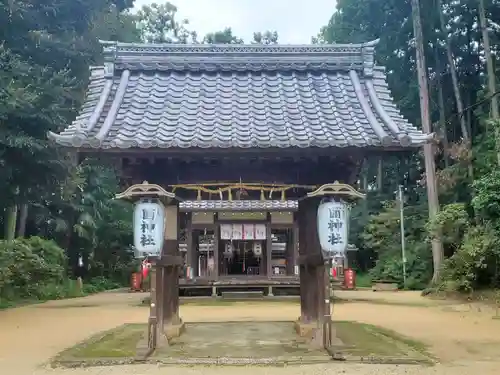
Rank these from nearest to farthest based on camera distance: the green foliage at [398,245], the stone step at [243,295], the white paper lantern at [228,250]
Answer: the stone step at [243,295] < the white paper lantern at [228,250] < the green foliage at [398,245]

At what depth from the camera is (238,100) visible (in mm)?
8047

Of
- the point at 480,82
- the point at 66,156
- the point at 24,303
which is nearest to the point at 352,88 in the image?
the point at 66,156

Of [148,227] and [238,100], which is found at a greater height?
[238,100]

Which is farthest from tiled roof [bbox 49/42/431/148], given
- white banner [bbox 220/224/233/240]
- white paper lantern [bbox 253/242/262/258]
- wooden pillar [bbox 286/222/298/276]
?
white paper lantern [bbox 253/242/262/258]

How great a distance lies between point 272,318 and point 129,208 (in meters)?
19.3

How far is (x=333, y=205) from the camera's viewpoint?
689 centimetres

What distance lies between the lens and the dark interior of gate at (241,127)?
6.78 metres

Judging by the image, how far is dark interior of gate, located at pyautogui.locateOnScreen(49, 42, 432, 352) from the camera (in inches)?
267

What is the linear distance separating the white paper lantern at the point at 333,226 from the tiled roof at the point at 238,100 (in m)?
0.84

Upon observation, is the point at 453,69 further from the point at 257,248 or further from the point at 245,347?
the point at 245,347

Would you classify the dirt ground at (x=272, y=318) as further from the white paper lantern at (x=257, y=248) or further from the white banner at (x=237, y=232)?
the white paper lantern at (x=257, y=248)

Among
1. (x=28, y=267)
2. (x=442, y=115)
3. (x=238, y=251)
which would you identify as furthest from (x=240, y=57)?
(x=442, y=115)

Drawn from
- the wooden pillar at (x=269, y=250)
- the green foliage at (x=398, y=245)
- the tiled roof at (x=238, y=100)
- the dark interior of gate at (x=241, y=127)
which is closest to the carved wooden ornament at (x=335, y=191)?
the dark interior of gate at (x=241, y=127)

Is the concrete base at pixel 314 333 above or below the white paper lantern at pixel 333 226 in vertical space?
below
